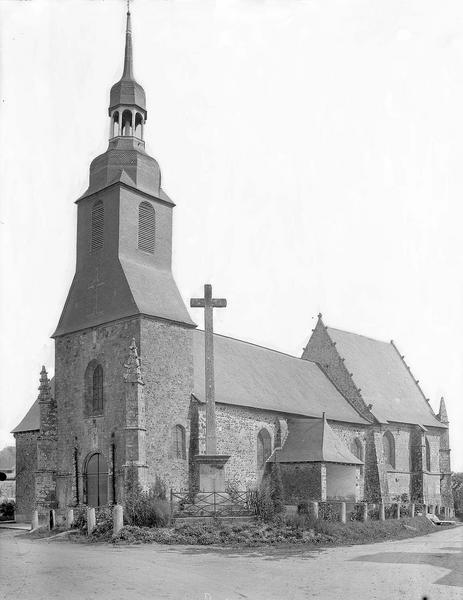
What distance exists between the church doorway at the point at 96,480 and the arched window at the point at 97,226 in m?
9.87

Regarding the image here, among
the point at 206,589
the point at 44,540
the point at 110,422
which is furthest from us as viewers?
the point at 110,422

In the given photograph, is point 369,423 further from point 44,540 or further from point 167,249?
point 44,540

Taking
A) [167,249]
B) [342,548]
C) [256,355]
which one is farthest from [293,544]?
[256,355]

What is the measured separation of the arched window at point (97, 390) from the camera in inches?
1296

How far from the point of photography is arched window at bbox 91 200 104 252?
34906 mm

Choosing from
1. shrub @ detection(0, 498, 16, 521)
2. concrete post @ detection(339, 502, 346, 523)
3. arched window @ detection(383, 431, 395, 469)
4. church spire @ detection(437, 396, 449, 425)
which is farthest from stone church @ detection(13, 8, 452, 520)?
church spire @ detection(437, 396, 449, 425)

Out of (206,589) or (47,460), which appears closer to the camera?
(206,589)

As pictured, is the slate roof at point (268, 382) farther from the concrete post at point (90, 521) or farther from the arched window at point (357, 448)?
the concrete post at point (90, 521)

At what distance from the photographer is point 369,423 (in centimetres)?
4506

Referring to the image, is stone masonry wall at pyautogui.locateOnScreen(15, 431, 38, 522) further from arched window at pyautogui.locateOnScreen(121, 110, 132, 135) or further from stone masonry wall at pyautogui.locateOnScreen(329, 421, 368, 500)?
arched window at pyautogui.locateOnScreen(121, 110, 132, 135)

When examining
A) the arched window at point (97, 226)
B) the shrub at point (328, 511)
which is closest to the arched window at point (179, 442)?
the shrub at point (328, 511)

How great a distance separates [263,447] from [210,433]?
29.2 ft

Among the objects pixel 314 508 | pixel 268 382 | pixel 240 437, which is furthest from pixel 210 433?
pixel 268 382

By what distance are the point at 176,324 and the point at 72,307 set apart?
548cm
